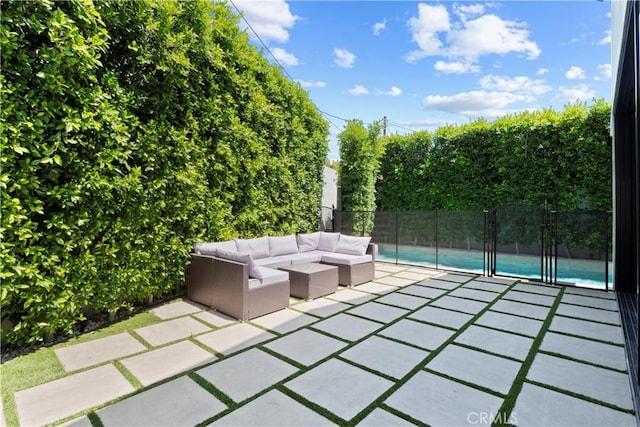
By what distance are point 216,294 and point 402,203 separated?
26.0 ft

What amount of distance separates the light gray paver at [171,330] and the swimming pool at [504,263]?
5.49m

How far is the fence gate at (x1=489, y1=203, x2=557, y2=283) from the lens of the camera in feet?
21.7

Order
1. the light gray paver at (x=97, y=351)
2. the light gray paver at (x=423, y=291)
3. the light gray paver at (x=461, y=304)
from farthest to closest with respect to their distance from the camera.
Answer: the light gray paver at (x=423, y=291)
the light gray paver at (x=461, y=304)
the light gray paver at (x=97, y=351)

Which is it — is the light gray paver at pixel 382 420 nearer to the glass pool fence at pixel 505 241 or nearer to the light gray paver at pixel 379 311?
the light gray paver at pixel 379 311

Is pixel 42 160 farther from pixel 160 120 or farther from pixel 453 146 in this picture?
pixel 453 146

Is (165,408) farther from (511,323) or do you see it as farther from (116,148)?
(511,323)

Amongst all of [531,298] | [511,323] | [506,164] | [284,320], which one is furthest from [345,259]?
[506,164]

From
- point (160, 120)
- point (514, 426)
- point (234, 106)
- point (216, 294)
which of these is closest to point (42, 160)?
point (160, 120)

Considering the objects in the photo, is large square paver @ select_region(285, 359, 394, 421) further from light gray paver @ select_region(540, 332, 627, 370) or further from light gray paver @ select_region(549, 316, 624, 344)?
light gray paver @ select_region(549, 316, 624, 344)

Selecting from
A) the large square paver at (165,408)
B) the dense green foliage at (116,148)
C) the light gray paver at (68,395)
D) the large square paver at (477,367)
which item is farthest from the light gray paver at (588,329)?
the dense green foliage at (116,148)

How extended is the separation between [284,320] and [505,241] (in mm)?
5839

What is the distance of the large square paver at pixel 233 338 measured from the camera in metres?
3.17

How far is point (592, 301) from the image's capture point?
4832 mm

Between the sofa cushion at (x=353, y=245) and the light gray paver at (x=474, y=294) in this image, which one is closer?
the light gray paver at (x=474, y=294)
